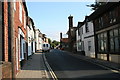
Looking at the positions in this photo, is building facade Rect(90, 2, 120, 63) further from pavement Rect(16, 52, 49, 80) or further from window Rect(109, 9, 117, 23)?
pavement Rect(16, 52, 49, 80)

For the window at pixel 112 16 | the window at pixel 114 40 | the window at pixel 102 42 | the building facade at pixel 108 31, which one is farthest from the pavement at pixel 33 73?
the window at pixel 102 42

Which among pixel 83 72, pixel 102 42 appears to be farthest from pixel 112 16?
pixel 83 72

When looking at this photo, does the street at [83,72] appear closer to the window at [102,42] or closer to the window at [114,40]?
the window at [114,40]

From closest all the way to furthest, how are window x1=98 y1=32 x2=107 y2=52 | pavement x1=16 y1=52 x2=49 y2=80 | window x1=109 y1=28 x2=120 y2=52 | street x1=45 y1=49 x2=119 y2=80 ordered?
pavement x1=16 y1=52 x2=49 y2=80 < street x1=45 y1=49 x2=119 y2=80 < window x1=109 y1=28 x2=120 y2=52 < window x1=98 y1=32 x2=107 y2=52

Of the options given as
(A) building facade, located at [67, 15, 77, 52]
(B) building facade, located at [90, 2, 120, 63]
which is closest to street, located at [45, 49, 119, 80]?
(B) building facade, located at [90, 2, 120, 63]

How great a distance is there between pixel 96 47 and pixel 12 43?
25.0 metres

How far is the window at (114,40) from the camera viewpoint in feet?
68.8

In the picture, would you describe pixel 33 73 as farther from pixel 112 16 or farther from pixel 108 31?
pixel 108 31

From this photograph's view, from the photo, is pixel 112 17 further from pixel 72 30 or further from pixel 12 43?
pixel 72 30

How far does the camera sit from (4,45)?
7965 millimetres

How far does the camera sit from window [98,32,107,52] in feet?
82.9

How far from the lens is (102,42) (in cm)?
2653

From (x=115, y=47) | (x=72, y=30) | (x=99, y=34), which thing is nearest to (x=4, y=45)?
(x=115, y=47)

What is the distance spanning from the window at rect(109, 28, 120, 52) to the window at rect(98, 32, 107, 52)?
6.47 ft
